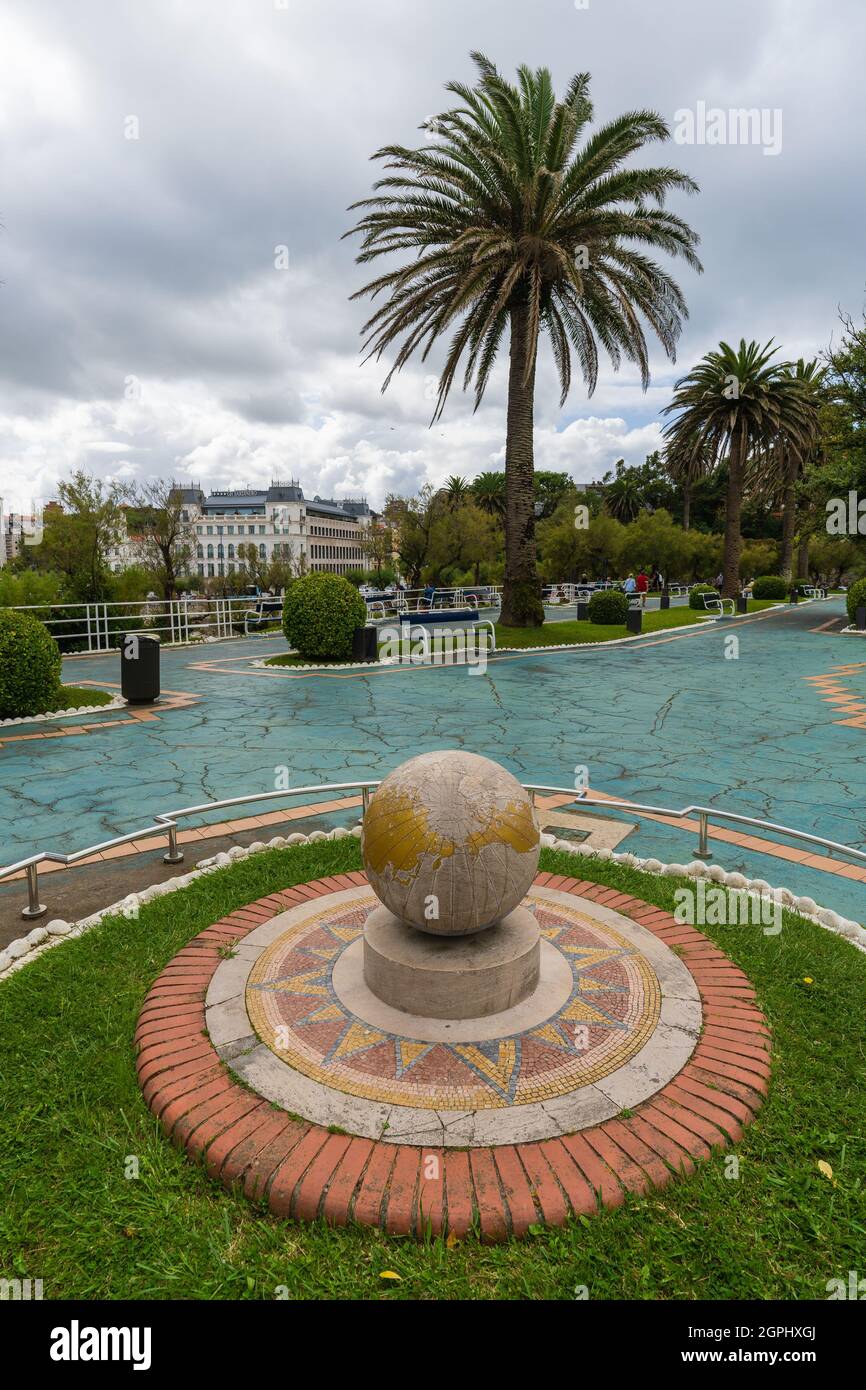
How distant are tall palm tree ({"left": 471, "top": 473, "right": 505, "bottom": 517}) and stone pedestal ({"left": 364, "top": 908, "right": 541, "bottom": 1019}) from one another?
188ft

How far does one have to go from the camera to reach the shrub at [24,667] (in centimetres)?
1038

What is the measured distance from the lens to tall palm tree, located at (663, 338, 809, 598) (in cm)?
3322

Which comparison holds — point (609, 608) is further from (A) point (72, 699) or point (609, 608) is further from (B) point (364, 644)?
(A) point (72, 699)

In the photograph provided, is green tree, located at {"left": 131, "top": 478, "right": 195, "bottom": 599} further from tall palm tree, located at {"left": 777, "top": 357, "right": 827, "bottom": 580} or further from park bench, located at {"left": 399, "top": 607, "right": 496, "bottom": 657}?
tall palm tree, located at {"left": 777, "top": 357, "right": 827, "bottom": 580}

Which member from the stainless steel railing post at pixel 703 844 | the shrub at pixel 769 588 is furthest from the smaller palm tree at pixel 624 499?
the stainless steel railing post at pixel 703 844

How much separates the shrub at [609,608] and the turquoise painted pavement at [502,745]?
9.26 m

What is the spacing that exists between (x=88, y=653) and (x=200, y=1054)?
1708 centimetres

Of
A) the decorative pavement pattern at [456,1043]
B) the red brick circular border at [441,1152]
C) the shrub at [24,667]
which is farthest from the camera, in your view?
the shrub at [24,667]

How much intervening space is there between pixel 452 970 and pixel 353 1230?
3.96 ft

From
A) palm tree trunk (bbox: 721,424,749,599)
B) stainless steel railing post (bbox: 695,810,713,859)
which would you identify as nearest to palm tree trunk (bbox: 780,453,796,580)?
palm tree trunk (bbox: 721,424,749,599)

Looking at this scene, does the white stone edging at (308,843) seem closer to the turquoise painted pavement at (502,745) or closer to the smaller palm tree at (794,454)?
the turquoise painted pavement at (502,745)

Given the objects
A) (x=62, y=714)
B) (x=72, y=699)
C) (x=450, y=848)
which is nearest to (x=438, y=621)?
(x=72, y=699)

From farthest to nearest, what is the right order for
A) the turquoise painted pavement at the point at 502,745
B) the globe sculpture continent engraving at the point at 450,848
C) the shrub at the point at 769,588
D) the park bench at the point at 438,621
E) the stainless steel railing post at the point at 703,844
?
the shrub at the point at 769,588
the park bench at the point at 438,621
the turquoise painted pavement at the point at 502,745
the stainless steel railing post at the point at 703,844
the globe sculpture continent engraving at the point at 450,848


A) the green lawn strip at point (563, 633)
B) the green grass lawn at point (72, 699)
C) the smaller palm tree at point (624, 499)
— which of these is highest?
the smaller palm tree at point (624, 499)
